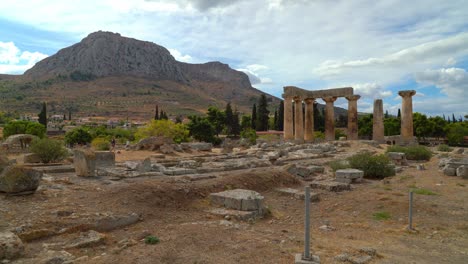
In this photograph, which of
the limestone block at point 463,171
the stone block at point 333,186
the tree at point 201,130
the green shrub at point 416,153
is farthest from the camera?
the tree at point 201,130

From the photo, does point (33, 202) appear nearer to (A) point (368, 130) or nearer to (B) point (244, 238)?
(B) point (244, 238)

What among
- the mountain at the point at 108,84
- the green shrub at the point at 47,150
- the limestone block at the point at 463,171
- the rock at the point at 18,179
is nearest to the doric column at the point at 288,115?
the limestone block at the point at 463,171

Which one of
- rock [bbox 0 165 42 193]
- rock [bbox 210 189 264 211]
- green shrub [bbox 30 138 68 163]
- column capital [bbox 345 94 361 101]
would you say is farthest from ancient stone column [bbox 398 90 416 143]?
rock [bbox 0 165 42 193]

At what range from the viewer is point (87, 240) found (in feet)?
21.6

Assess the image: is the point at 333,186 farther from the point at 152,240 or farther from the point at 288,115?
the point at 288,115

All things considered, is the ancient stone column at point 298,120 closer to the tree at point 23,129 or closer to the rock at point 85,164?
the tree at point 23,129

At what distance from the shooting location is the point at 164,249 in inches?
248

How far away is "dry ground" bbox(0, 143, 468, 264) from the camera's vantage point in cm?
637

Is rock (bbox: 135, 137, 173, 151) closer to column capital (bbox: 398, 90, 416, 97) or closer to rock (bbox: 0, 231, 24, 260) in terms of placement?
column capital (bbox: 398, 90, 416, 97)

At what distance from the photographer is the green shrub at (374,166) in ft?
55.9

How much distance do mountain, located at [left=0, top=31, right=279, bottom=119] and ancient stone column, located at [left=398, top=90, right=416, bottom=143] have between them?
9189 cm

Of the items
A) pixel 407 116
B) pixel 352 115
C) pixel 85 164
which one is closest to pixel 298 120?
pixel 352 115

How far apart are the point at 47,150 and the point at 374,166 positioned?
1629 centimetres

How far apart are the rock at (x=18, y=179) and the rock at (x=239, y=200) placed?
467cm
